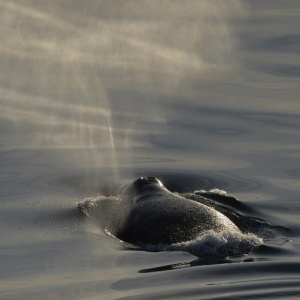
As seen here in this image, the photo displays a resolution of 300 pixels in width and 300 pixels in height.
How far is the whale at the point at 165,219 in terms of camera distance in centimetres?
1884

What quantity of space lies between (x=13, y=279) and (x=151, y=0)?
23852 mm

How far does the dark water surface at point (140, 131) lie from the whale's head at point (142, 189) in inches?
34.5

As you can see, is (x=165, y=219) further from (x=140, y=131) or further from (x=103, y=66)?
(x=103, y=66)

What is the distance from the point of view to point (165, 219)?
19266mm

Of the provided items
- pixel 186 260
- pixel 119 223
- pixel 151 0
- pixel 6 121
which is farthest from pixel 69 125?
pixel 151 0

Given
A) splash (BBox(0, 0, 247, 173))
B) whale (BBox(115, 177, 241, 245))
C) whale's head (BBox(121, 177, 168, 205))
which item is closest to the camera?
whale (BBox(115, 177, 241, 245))

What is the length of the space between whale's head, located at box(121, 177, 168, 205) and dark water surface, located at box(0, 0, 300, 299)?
0.88m

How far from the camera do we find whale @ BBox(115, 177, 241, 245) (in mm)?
18844

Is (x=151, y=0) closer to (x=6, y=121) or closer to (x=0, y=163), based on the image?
(x=6, y=121)

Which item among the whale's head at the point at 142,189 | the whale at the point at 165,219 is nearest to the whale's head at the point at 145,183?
the whale's head at the point at 142,189

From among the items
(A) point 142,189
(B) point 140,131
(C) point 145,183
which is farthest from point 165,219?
(B) point 140,131

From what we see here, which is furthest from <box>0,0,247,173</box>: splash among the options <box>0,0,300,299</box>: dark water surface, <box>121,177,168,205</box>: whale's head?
<box>121,177,168,205</box>: whale's head

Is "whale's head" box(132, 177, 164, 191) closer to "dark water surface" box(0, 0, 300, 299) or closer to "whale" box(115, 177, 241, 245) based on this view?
"whale" box(115, 177, 241, 245)

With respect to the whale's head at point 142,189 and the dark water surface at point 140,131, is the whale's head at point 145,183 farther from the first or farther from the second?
the dark water surface at point 140,131
